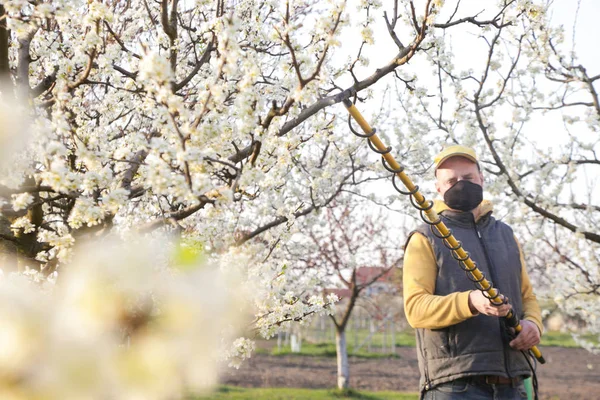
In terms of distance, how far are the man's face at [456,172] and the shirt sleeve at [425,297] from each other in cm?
36

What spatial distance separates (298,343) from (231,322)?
19349 millimetres

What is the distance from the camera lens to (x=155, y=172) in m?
2.00

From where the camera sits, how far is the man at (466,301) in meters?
2.38

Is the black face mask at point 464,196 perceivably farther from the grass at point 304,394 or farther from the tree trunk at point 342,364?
the tree trunk at point 342,364

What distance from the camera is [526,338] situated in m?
2.45

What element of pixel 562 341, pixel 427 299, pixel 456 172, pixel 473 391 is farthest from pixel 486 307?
pixel 562 341

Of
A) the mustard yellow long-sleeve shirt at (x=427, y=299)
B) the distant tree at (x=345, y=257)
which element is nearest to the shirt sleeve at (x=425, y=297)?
the mustard yellow long-sleeve shirt at (x=427, y=299)

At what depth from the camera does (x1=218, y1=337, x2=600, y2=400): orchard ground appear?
484 inches

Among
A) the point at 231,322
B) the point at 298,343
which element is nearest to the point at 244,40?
the point at 231,322

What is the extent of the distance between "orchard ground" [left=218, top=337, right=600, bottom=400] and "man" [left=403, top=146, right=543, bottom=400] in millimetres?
8338

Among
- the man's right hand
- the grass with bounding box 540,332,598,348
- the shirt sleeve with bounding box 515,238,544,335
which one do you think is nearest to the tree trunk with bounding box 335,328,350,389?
the shirt sleeve with bounding box 515,238,544,335

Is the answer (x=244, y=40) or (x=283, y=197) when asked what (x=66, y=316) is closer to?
(x=244, y=40)

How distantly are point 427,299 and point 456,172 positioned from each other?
0.74 metres

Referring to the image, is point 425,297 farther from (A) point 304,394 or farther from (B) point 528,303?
(A) point 304,394
